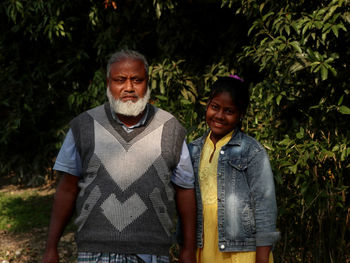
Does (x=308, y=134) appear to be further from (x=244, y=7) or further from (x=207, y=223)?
(x=207, y=223)

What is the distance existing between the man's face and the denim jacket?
0.54 meters

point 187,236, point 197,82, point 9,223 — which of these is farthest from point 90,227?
point 9,223

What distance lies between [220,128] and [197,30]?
9.73ft

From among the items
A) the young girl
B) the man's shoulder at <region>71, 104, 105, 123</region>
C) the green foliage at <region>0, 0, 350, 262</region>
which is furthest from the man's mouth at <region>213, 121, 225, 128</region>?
the green foliage at <region>0, 0, 350, 262</region>

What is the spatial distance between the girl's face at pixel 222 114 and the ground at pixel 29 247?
3.45 meters

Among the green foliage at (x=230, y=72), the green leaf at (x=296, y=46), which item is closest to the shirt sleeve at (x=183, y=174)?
the green foliage at (x=230, y=72)

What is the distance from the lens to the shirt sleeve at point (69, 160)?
6.95 feet

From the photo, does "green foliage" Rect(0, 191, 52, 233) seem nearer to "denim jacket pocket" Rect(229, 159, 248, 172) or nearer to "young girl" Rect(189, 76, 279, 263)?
"young girl" Rect(189, 76, 279, 263)

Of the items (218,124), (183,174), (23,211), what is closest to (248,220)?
(183,174)

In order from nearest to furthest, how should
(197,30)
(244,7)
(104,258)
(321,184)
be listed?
(104,258), (321,184), (244,7), (197,30)

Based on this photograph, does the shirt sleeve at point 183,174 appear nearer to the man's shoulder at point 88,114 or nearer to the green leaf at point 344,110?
the man's shoulder at point 88,114

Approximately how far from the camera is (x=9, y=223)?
669cm

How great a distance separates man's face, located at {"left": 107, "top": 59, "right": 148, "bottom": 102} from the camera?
2143 mm

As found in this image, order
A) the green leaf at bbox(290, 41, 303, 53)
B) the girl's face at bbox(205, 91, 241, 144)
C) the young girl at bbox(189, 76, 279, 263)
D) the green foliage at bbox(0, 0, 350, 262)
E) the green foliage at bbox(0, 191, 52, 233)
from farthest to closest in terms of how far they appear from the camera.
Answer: the green foliage at bbox(0, 191, 52, 233)
the green leaf at bbox(290, 41, 303, 53)
the green foliage at bbox(0, 0, 350, 262)
the girl's face at bbox(205, 91, 241, 144)
the young girl at bbox(189, 76, 279, 263)
